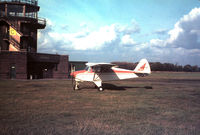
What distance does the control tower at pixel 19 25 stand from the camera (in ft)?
104

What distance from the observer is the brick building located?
28859mm

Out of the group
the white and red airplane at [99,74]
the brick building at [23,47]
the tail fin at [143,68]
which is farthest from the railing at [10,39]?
the tail fin at [143,68]

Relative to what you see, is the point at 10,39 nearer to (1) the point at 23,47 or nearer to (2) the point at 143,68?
(1) the point at 23,47

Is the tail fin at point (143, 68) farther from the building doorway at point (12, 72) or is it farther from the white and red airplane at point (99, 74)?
the building doorway at point (12, 72)

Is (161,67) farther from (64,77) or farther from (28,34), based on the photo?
(28,34)

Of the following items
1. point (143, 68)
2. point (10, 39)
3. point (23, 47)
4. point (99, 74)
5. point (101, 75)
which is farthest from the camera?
point (23, 47)

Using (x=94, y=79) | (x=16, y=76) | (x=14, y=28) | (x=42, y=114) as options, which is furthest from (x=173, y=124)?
(x=14, y=28)

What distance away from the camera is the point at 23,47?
33.0 m

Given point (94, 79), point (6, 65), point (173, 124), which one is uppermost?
point (6, 65)

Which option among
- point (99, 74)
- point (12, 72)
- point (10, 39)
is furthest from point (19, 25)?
point (99, 74)

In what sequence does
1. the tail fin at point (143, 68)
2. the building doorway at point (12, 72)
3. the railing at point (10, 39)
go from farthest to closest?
the railing at point (10, 39) < the building doorway at point (12, 72) < the tail fin at point (143, 68)

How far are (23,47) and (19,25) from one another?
4340mm

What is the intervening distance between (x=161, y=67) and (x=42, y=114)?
82796mm

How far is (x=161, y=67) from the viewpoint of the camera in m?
82.9
